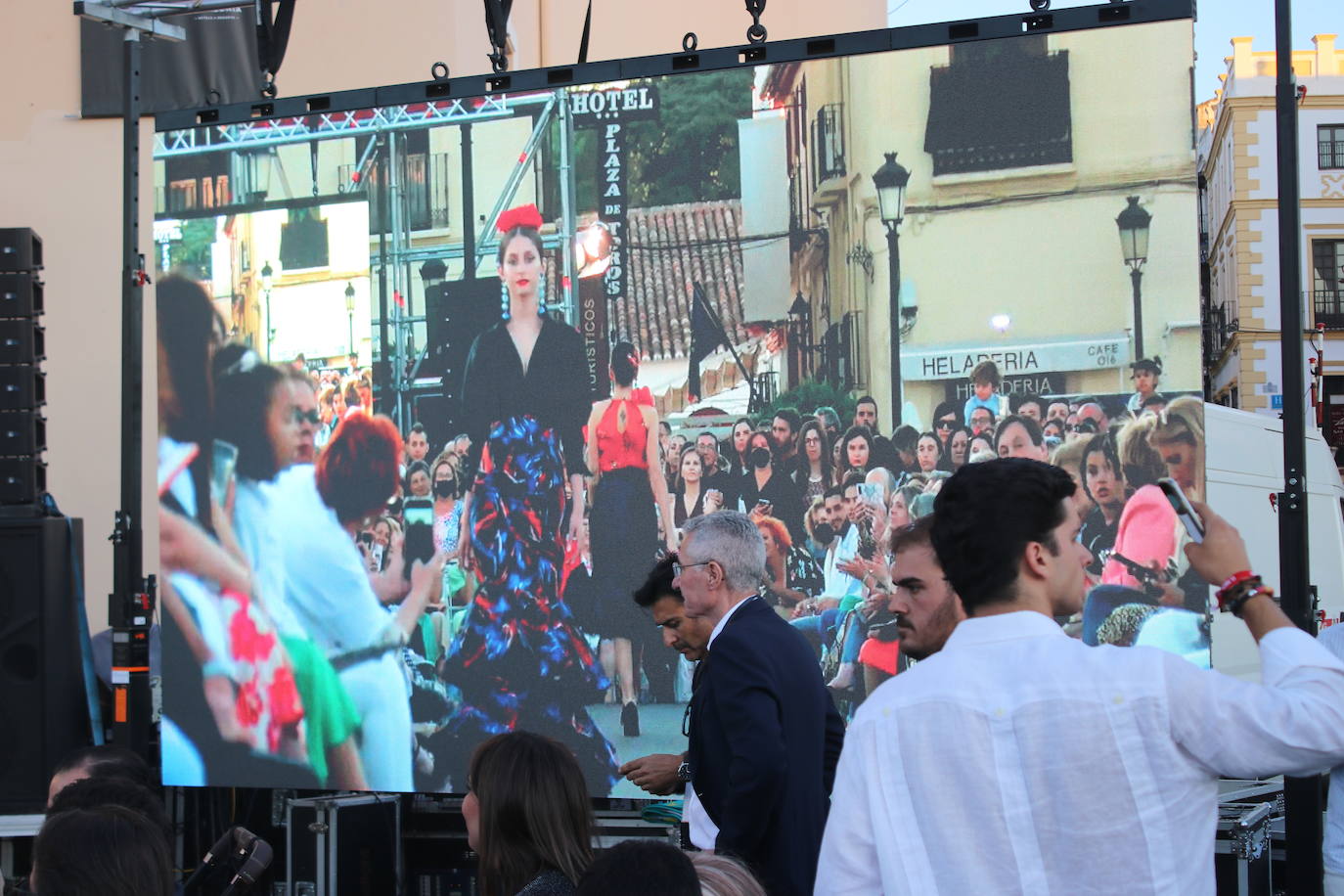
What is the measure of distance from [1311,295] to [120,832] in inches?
1336

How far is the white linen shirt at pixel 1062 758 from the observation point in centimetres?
189

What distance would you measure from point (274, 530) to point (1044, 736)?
462cm

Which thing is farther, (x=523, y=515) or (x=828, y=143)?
(x=523, y=515)

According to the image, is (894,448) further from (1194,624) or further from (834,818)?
(834,818)

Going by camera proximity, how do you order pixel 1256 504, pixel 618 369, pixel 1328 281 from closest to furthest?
pixel 618 369 < pixel 1256 504 < pixel 1328 281

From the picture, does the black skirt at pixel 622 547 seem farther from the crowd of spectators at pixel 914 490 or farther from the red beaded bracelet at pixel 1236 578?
the red beaded bracelet at pixel 1236 578

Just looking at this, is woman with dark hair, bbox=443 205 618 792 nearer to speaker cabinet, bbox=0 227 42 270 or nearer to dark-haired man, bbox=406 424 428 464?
dark-haired man, bbox=406 424 428 464

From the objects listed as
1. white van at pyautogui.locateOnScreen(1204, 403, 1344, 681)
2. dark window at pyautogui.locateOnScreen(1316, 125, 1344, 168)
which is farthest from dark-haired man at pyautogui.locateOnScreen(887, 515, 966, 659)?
dark window at pyautogui.locateOnScreen(1316, 125, 1344, 168)

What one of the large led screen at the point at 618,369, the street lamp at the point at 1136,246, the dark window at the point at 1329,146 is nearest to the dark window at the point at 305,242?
the large led screen at the point at 618,369

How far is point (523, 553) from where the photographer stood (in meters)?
5.76

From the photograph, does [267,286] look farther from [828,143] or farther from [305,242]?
[828,143]

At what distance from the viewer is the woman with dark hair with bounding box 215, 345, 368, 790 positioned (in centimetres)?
590

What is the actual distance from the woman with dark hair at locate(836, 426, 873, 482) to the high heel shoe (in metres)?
1.23

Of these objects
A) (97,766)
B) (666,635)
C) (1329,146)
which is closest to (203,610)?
(97,766)
